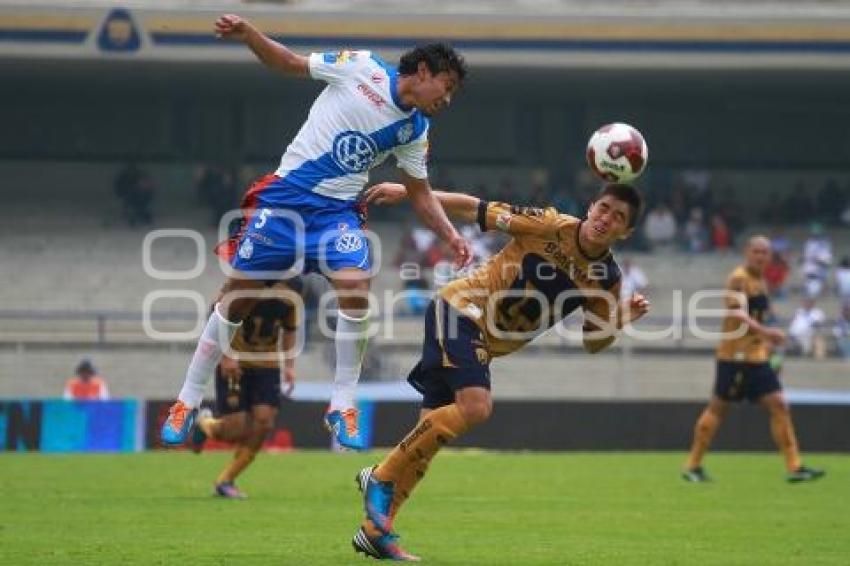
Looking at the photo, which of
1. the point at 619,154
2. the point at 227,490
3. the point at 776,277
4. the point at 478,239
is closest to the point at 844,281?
the point at 776,277

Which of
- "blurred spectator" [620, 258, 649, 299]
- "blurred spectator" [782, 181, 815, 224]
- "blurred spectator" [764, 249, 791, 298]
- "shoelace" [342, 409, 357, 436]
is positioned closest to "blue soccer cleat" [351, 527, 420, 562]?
"shoelace" [342, 409, 357, 436]

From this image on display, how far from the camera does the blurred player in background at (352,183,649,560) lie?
10961mm

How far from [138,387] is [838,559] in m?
20.3

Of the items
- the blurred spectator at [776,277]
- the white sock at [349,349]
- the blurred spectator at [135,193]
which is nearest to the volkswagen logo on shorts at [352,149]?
the white sock at [349,349]

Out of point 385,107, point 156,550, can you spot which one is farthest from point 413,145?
point 156,550

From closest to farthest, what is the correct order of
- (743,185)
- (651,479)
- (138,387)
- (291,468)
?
(651,479) → (291,468) → (138,387) → (743,185)

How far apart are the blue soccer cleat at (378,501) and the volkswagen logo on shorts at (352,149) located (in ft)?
6.43

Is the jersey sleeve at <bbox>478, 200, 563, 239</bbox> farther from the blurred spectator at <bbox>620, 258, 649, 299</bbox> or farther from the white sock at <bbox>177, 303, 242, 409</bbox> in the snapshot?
the blurred spectator at <bbox>620, 258, 649, 299</bbox>

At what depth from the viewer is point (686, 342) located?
31.2m

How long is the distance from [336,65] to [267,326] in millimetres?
5902

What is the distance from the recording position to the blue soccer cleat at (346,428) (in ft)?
36.5

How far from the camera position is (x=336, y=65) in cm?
1142

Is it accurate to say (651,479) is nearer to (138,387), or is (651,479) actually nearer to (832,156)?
(138,387)

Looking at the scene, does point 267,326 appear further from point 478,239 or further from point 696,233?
point 696,233
